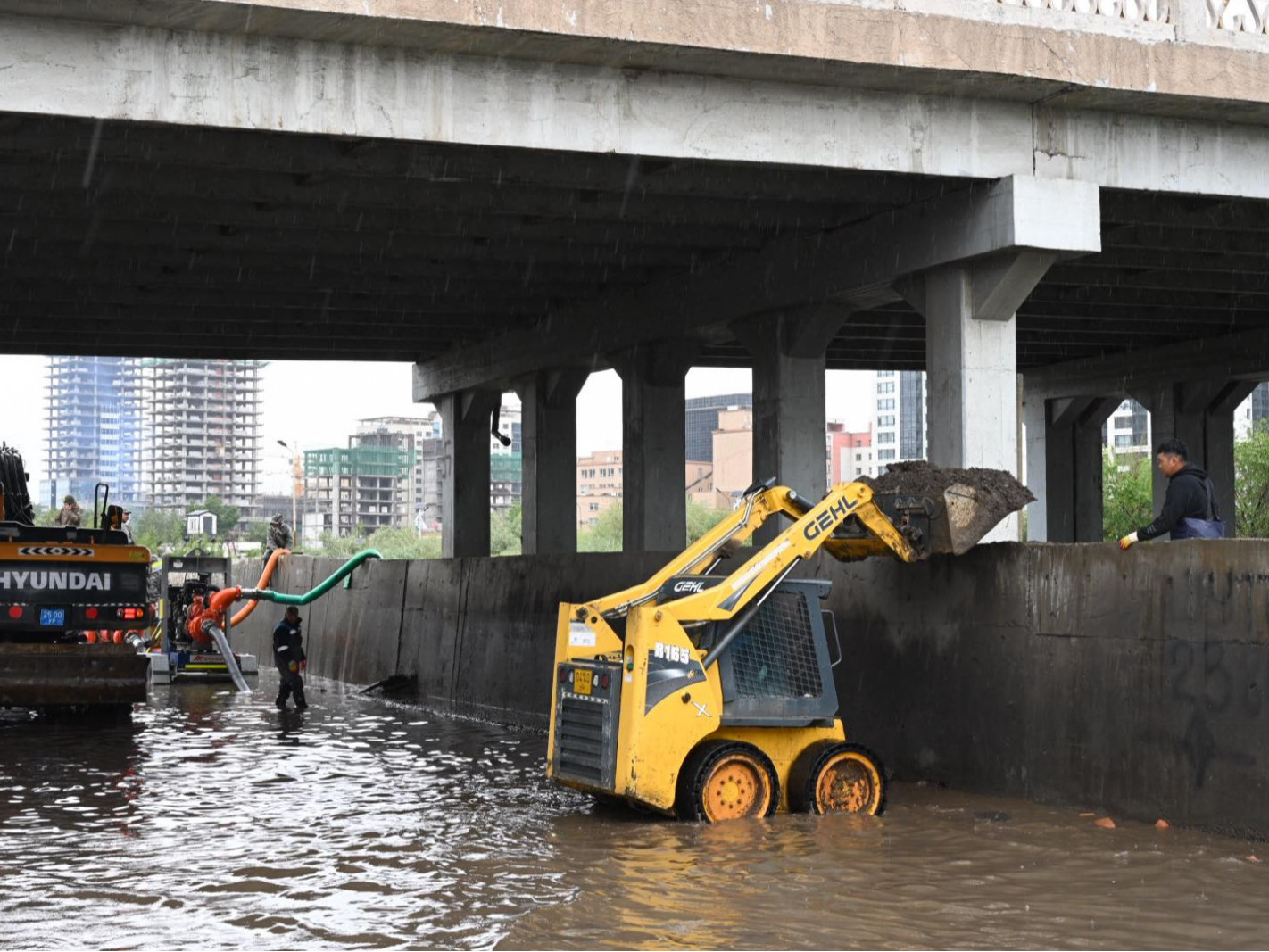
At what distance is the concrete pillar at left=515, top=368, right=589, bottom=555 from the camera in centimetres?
3319

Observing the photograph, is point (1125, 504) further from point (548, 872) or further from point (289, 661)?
point (548, 872)

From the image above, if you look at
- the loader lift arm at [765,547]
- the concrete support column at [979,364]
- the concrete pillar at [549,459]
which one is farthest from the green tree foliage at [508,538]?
the loader lift arm at [765,547]

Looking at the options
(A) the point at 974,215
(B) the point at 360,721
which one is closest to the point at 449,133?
(A) the point at 974,215

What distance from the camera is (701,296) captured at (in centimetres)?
2508

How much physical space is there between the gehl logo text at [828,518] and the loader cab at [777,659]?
0.44 metres

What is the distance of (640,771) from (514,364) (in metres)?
20.8

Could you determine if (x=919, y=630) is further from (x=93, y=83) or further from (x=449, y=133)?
(x=93, y=83)

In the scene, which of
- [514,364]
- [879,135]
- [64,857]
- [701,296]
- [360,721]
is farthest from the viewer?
[514,364]

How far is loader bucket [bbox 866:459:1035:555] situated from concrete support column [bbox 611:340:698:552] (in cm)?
1490

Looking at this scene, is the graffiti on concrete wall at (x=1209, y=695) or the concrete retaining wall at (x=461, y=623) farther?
the concrete retaining wall at (x=461, y=623)

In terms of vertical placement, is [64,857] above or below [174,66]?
below

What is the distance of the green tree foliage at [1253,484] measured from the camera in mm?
69812

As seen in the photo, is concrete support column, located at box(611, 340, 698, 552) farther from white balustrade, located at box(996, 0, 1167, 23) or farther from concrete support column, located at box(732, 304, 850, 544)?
white balustrade, located at box(996, 0, 1167, 23)

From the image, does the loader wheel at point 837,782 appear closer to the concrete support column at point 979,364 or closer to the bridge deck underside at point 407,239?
the concrete support column at point 979,364
